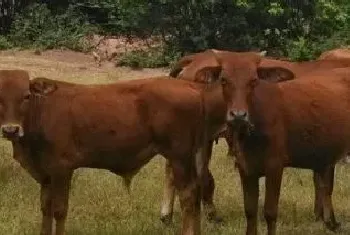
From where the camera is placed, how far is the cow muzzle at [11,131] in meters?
8.24

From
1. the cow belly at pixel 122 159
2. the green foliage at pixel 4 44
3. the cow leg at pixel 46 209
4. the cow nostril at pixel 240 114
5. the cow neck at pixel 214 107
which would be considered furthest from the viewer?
the green foliage at pixel 4 44

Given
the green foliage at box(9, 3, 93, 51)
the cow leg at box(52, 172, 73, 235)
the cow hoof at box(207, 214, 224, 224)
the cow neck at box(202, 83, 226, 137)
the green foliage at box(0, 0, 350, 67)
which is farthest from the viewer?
the green foliage at box(9, 3, 93, 51)

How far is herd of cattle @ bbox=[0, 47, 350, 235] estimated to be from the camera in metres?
8.59

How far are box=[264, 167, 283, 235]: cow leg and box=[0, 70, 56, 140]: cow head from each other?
2424 millimetres

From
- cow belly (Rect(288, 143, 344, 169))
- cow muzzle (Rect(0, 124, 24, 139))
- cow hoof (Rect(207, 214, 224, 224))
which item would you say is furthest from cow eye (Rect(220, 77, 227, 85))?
cow hoof (Rect(207, 214, 224, 224))

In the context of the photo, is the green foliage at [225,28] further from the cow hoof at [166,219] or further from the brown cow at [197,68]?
the cow hoof at [166,219]

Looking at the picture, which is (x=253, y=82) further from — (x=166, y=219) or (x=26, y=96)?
(x=166, y=219)

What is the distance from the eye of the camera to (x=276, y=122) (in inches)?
347

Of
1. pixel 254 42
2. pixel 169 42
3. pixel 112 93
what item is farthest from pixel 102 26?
pixel 112 93

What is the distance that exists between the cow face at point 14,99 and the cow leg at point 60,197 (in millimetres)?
672

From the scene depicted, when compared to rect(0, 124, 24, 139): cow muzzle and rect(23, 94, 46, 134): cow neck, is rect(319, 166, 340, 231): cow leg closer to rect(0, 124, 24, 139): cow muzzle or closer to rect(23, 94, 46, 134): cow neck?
rect(23, 94, 46, 134): cow neck

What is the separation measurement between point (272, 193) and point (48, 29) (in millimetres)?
20127

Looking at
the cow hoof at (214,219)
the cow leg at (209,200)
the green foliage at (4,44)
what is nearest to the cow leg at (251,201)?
the cow leg at (209,200)

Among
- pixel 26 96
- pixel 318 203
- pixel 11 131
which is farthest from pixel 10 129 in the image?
pixel 318 203
